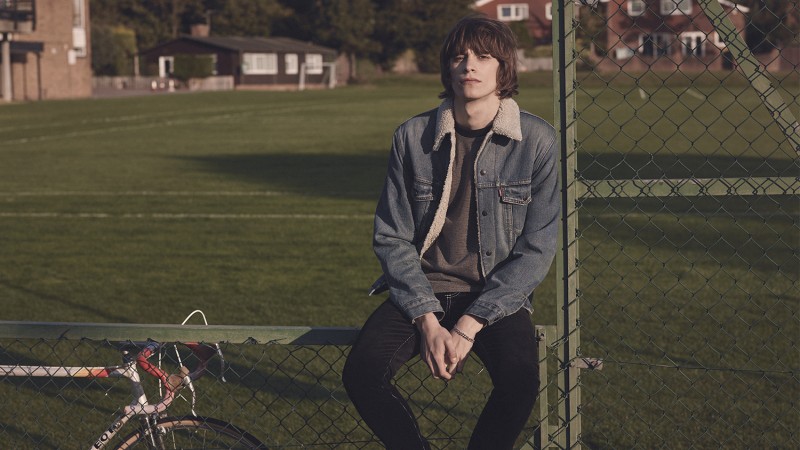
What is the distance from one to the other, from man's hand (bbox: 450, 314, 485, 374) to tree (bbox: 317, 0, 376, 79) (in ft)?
282

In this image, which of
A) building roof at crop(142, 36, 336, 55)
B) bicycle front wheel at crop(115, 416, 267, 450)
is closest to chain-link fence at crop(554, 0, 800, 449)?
bicycle front wheel at crop(115, 416, 267, 450)

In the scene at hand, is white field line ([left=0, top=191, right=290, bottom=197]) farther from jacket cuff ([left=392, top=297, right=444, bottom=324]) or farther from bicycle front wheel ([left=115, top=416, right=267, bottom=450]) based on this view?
jacket cuff ([left=392, top=297, right=444, bottom=324])

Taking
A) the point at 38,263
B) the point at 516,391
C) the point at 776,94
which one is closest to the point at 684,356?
the point at 776,94

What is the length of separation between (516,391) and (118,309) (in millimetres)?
6347

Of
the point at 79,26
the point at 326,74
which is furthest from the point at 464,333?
the point at 326,74

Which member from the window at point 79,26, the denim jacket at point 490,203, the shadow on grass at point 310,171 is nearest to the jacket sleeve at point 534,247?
the denim jacket at point 490,203

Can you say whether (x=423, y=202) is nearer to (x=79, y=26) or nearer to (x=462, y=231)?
(x=462, y=231)

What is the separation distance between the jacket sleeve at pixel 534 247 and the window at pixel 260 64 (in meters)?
79.8

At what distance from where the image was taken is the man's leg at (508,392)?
155 inches

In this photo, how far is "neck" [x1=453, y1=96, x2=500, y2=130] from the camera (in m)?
4.25

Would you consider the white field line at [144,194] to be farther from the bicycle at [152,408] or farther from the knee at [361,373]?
the knee at [361,373]

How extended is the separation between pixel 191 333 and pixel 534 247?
1.24 meters

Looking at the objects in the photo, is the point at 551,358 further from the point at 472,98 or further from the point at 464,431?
the point at 472,98

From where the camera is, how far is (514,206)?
166 inches
